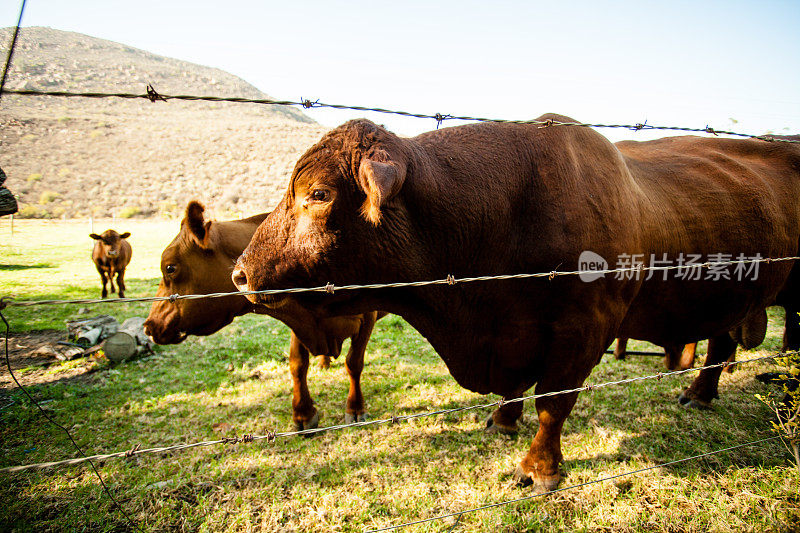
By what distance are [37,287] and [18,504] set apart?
10.6m

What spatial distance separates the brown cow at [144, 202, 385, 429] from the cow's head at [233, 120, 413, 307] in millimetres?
1404

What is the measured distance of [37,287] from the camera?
10969 mm

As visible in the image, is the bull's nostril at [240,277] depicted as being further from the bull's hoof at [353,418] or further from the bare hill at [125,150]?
the bare hill at [125,150]

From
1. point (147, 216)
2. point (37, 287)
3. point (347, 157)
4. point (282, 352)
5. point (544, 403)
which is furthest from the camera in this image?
point (147, 216)

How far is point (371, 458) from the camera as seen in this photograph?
3.66m

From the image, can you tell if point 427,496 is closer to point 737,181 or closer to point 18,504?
point 18,504

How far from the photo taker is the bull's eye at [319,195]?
242 centimetres

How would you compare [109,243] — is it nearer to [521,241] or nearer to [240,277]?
[240,277]

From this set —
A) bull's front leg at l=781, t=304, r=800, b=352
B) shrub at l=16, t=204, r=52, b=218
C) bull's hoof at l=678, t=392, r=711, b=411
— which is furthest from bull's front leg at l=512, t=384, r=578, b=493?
shrub at l=16, t=204, r=52, b=218

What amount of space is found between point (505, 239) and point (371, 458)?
7.69 feet

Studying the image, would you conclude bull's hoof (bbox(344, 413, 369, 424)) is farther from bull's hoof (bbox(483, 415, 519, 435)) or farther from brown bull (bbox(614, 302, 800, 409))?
brown bull (bbox(614, 302, 800, 409))

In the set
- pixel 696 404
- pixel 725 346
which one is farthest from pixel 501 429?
pixel 725 346

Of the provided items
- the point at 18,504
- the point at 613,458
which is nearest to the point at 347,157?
the point at 613,458

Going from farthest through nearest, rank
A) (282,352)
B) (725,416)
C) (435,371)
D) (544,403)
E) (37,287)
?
(37,287) → (282,352) → (435,371) → (725,416) → (544,403)
